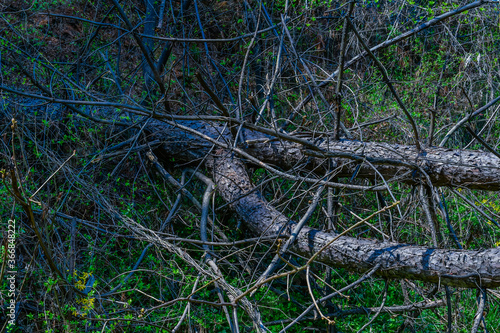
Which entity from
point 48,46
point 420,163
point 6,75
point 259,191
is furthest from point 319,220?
point 48,46

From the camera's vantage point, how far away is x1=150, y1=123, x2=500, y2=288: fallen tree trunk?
7.19ft

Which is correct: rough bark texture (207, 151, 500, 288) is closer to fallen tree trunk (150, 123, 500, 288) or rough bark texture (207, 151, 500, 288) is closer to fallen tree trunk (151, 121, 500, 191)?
fallen tree trunk (150, 123, 500, 288)

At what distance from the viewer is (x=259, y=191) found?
3.26 meters

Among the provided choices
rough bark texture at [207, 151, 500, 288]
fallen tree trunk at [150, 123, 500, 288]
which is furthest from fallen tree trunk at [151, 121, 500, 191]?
rough bark texture at [207, 151, 500, 288]

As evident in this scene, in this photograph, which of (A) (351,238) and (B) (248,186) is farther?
(B) (248,186)

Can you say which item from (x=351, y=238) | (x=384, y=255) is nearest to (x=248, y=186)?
(x=351, y=238)

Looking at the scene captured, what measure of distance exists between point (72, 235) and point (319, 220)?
212 cm

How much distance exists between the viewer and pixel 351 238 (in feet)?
8.46

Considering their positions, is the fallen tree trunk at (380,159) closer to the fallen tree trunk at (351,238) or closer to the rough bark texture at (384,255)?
the fallen tree trunk at (351,238)

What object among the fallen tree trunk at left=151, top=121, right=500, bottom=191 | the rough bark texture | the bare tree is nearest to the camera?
the rough bark texture

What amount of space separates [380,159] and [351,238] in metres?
0.56

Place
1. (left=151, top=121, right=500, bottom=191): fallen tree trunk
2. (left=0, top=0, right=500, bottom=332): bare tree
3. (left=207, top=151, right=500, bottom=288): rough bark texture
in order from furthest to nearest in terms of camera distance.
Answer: (left=151, top=121, right=500, bottom=191): fallen tree trunk, (left=0, top=0, right=500, bottom=332): bare tree, (left=207, top=151, right=500, bottom=288): rough bark texture

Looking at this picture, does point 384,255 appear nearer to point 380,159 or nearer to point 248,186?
point 380,159

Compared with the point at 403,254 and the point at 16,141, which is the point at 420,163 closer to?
the point at 403,254
